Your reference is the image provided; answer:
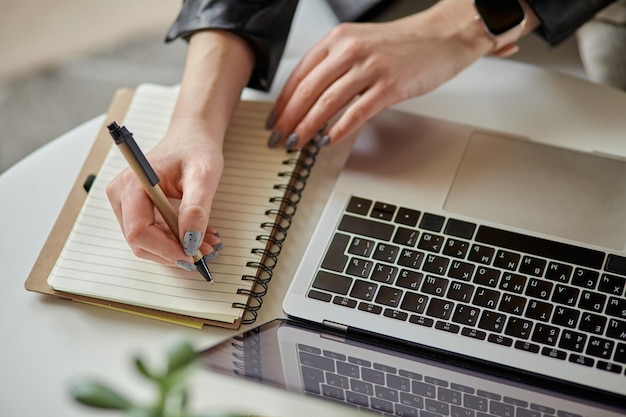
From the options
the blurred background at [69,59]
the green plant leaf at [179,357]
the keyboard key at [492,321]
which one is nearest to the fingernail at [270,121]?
the keyboard key at [492,321]

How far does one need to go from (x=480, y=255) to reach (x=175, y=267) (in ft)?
0.96

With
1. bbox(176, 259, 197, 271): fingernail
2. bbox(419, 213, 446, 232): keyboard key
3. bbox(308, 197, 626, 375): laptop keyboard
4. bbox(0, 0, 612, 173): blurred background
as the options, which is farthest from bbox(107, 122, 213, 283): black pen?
bbox(0, 0, 612, 173): blurred background

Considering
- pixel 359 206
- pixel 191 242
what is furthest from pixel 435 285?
pixel 191 242

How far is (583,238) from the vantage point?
78cm

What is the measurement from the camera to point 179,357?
1.31ft

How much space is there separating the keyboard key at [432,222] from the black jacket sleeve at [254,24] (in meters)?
0.29

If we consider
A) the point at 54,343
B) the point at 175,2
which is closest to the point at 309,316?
the point at 54,343

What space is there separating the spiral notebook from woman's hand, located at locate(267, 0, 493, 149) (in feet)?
0.12

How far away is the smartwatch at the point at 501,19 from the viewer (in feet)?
3.10

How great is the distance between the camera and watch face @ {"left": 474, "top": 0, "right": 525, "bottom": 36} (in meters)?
0.94

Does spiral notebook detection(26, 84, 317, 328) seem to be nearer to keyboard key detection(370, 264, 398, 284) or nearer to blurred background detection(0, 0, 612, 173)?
keyboard key detection(370, 264, 398, 284)

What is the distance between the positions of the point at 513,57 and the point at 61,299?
608 mm

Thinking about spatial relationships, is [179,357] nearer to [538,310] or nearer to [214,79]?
[538,310]

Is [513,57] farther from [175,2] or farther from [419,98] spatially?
[175,2]
